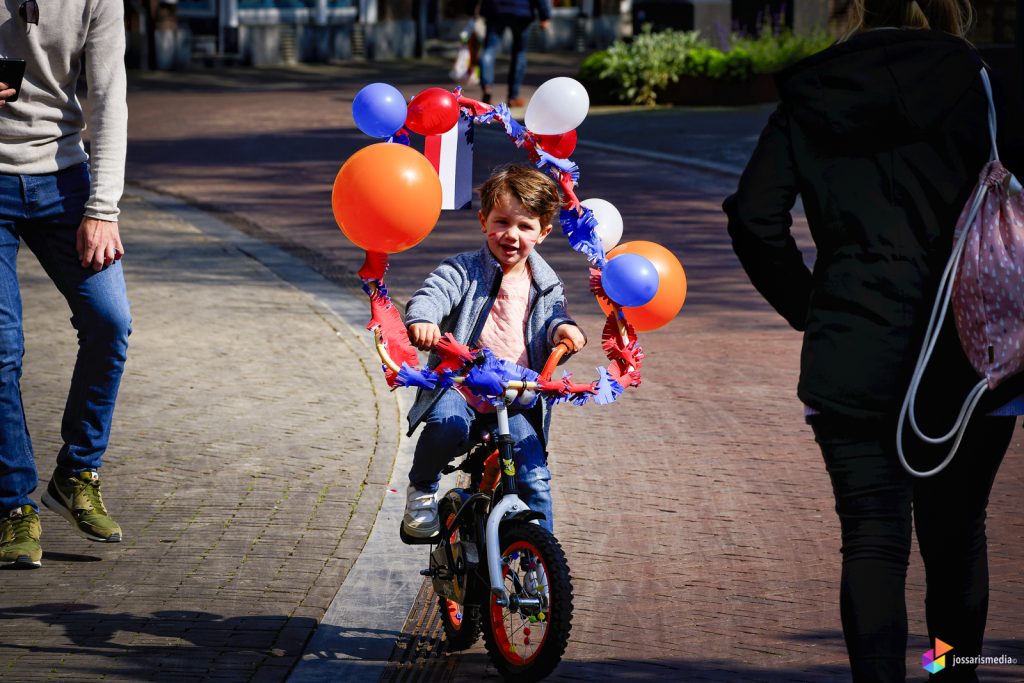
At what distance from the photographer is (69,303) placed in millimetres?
4801

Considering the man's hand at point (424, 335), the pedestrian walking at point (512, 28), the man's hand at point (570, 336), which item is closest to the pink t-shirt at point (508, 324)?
the man's hand at point (570, 336)

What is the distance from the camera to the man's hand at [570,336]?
13.1 ft

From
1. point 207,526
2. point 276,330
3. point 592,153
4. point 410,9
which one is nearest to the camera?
point 207,526

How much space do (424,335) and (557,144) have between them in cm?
Result: 77

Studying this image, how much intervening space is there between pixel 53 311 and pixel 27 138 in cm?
392

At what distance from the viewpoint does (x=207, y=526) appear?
16.7ft

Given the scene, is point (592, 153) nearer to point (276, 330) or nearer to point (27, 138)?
point (276, 330)

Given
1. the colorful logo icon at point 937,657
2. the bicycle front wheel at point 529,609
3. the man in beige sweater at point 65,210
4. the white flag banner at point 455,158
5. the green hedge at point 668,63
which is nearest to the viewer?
the colorful logo icon at point 937,657

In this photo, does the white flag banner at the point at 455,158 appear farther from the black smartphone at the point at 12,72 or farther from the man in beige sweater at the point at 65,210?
the black smartphone at the point at 12,72

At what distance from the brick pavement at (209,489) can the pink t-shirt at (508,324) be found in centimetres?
94

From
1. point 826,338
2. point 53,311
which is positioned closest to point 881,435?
point 826,338

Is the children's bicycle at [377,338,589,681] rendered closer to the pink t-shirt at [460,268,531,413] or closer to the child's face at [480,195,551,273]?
the pink t-shirt at [460,268,531,413]

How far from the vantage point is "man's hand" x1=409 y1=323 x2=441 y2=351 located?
386 cm

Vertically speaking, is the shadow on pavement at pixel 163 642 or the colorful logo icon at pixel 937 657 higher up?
the colorful logo icon at pixel 937 657
